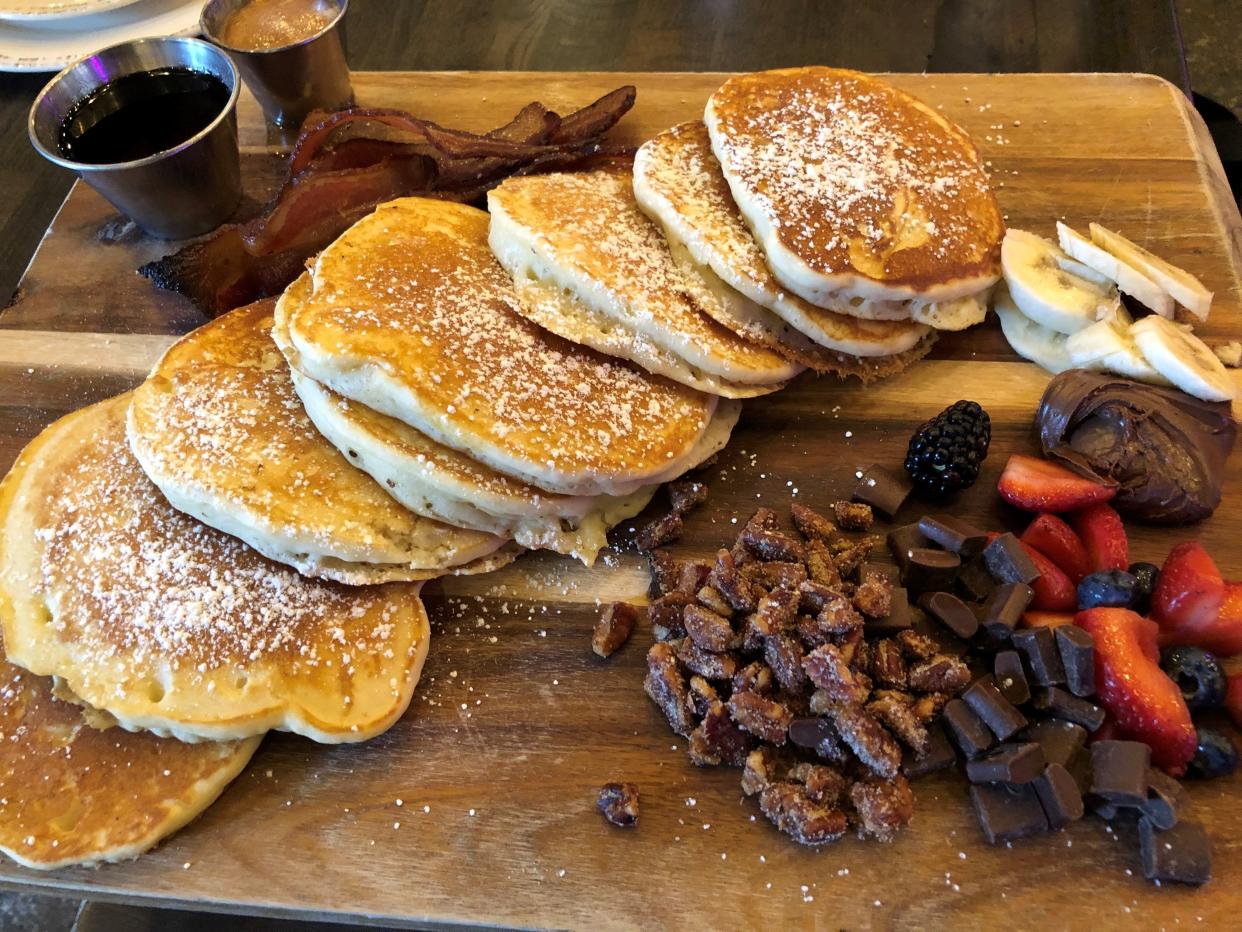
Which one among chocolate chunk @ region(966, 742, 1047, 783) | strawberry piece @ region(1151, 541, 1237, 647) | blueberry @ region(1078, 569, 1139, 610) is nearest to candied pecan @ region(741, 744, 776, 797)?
chocolate chunk @ region(966, 742, 1047, 783)

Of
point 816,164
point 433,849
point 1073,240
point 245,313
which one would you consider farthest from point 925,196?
point 433,849

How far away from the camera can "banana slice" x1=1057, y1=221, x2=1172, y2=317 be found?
2.09 metres

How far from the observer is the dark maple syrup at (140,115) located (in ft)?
7.64

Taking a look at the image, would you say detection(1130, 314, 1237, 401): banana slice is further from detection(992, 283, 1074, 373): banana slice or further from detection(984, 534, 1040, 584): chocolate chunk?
detection(984, 534, 1040, 584): chocolate chunk

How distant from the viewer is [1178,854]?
4.80ft

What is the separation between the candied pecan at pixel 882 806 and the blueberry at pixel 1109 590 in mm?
518

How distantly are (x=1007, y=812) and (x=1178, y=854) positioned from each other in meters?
0.27

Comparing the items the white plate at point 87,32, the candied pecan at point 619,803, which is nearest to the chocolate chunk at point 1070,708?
the candied pecan at point 619,803

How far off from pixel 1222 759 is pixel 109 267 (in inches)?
111

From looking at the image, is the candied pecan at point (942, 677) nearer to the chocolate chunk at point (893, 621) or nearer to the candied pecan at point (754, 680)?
the chocolate chunk at point (893, 621)

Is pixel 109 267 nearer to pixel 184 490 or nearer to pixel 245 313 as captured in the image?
pixel 245 313

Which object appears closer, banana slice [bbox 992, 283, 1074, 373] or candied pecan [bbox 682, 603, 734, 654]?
candied pecan [bbox 682, 603, 734, 654]

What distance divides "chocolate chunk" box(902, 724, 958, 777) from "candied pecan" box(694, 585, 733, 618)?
0.40 m

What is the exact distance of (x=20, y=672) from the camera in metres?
1.68
